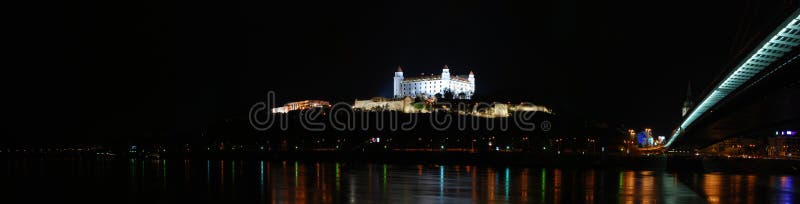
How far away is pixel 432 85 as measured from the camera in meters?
132

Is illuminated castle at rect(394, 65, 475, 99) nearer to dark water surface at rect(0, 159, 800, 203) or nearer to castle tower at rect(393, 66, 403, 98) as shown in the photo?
castle tower at rect(393, 66, 403, 98)

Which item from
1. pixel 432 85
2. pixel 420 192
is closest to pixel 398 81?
pixel 432 85

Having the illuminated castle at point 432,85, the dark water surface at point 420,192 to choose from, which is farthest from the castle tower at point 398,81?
the dark water surface at point 420,192

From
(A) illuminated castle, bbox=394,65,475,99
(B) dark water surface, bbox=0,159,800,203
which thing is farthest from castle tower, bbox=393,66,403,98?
(B) dark water surface, bbox=0,159,800,203

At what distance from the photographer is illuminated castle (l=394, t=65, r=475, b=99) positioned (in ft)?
431

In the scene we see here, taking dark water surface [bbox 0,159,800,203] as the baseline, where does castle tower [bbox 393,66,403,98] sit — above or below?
above

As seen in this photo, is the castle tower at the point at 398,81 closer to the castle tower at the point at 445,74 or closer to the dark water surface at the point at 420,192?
the castle tower at the point at 445,74

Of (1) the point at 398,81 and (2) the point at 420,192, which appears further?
(1) the point at 398,81

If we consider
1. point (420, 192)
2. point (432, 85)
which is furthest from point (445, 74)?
point (420, 192)

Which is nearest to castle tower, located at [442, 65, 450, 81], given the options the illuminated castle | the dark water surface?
the illuminated castle

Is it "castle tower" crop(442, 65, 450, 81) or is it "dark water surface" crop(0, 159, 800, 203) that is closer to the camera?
"dark water surface" crop(0, 159, 800, 203)

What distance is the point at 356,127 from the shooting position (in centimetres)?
9238

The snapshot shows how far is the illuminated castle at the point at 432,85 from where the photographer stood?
431 feet

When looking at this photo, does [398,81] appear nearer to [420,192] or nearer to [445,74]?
[445,74]
